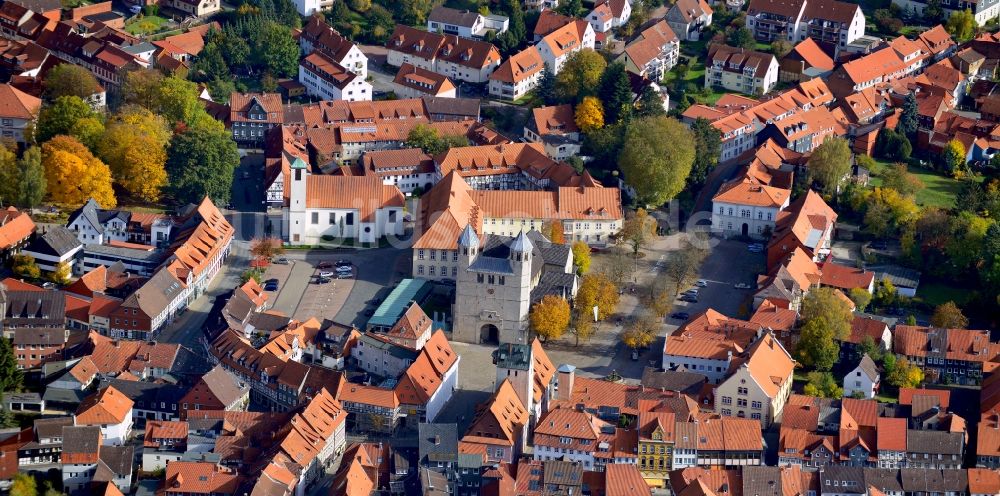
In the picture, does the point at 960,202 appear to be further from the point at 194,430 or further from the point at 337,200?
the point at 194,430

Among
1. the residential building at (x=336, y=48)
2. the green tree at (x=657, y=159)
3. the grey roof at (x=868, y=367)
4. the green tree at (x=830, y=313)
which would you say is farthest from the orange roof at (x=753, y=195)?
the residential building at (x=336, y=48)

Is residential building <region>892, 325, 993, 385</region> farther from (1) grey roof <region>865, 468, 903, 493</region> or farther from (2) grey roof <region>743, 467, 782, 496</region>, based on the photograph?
(2) grey roof <region>743, 467, 782, 496</region>

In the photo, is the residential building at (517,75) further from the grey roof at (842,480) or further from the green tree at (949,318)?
the grey roof at (842,480)

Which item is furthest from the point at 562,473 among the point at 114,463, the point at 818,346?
the point at 114,463

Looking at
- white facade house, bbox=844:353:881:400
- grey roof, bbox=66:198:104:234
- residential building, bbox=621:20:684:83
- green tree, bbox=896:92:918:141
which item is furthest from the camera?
residential building, bbox=621:20:684:83

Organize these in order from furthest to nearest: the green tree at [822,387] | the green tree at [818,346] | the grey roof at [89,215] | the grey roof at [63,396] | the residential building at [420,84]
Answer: the residential building at [420,84], the grey roof at [89,215], the green tree at [818,346], the green tree at [822,387], the grey roof at [63,396]

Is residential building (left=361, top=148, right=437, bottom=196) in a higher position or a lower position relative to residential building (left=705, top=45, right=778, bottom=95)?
higher

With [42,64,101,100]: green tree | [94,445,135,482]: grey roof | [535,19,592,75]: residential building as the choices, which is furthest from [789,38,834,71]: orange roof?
[94,445,135,482]: grey roof
